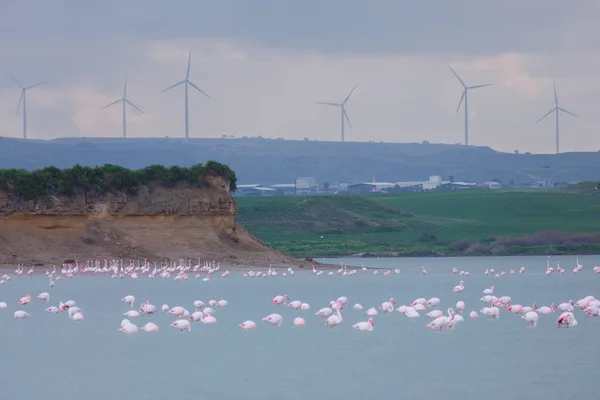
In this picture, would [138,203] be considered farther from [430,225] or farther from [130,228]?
[430,225]

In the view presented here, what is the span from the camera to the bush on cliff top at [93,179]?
239ft

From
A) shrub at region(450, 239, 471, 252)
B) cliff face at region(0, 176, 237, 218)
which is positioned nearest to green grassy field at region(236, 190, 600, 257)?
shrub at region(450, 239, 471, 252)

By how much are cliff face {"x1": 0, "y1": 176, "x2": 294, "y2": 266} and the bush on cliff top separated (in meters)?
0.41

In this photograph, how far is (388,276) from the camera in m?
68.7

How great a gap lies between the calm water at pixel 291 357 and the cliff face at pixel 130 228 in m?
22.1

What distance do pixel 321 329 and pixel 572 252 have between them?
226 feet

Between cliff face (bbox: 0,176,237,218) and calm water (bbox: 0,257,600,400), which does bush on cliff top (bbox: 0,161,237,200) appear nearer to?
cliff face (bbox: 0,176,237,218)

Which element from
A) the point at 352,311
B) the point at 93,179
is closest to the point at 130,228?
the point at 93,179

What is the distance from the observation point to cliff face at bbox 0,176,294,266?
7238 cm

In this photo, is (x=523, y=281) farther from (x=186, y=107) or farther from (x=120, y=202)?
(x=186, y=107)

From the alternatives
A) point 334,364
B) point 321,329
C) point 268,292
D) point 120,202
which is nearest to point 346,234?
point 120,202

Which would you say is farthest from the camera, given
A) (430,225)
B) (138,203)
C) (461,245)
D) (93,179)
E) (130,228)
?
(430,225)

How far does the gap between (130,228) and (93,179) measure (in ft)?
12.0

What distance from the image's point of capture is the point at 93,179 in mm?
75688
